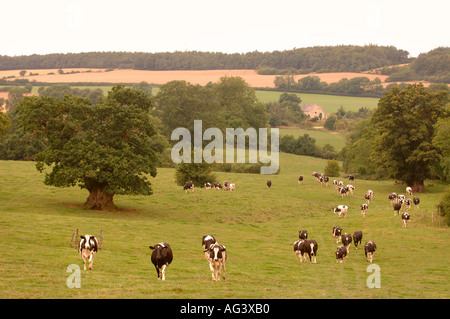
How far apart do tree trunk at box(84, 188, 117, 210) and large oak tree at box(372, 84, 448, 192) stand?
126 feet

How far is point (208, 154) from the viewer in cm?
7250

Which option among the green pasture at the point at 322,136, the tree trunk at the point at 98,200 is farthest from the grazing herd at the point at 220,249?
the green pasture at the point at 322,136

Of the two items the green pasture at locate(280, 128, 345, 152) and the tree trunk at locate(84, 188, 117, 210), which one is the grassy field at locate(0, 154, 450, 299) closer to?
the tree trunk at locate(84, 188, 117, 210)

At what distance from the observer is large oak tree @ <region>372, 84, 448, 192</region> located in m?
71.4

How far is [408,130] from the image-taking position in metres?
72.4

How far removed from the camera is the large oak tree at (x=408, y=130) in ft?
234

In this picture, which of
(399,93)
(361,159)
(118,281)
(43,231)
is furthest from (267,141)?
(118,281)

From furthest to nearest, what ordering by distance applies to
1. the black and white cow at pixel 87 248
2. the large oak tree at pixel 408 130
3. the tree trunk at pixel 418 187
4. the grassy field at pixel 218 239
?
the tree trunk at pixel 418 187, the large oak tree at pixel 408 130, the black and white cow at pixel 87 248, the grassy field at pixel 218 239

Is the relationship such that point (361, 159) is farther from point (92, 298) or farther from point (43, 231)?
point (92, 298)

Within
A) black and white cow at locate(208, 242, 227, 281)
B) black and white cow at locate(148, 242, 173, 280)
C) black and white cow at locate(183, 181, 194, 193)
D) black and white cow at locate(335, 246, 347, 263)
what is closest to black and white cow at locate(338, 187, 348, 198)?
black and white cow at locate(183, 181, 194, 193)

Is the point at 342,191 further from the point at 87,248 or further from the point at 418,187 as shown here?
the point at 87,248

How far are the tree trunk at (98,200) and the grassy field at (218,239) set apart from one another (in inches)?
42.7

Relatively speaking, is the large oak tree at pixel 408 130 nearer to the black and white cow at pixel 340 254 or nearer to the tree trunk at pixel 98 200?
the tree trunk at pixel 98 200
